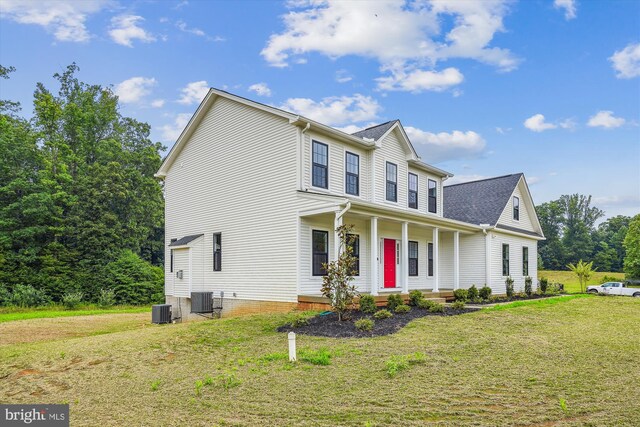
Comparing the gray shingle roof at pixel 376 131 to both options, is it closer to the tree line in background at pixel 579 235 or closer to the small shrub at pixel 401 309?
the small shrub at pixel 401 309

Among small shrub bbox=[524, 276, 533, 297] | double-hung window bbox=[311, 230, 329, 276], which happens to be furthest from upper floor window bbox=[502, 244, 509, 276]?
double-hung window bbox=[311, 230, 329, 276]

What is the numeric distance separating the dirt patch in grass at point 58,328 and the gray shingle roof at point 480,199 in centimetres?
1597

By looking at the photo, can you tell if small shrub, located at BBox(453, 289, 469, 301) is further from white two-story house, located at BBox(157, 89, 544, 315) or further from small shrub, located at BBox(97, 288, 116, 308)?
small shrub, located at BBox(97, 288, 116, 308)

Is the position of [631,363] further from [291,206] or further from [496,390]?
[291,206]

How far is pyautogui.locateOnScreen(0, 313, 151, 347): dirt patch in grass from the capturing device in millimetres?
12618

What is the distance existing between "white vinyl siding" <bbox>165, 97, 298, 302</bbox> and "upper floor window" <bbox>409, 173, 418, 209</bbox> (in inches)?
281

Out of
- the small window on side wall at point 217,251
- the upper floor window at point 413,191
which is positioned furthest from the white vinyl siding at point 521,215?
the small window on side wall at point 217,251

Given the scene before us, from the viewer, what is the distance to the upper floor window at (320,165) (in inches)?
603

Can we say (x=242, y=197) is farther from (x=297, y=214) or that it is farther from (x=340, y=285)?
(x=340, y=285)

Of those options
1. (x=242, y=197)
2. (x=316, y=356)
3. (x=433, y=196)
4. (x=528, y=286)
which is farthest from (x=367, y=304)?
(x=528, y=286)

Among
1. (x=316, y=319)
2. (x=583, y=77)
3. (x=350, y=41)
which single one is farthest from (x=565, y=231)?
(x=316, y=319)

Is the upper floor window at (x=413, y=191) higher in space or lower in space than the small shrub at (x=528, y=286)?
higher

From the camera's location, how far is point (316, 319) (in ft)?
39.0

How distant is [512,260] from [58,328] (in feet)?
67.0
